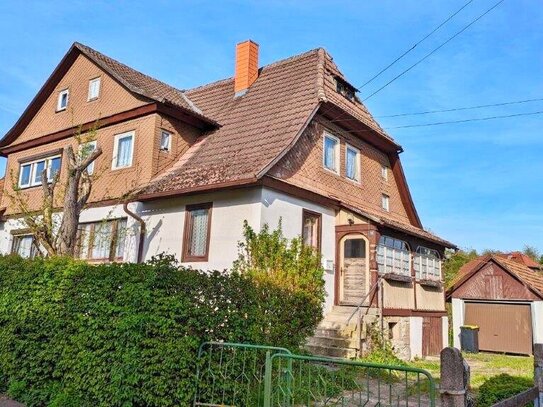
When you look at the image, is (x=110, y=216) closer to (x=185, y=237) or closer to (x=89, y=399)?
(x=185, y=237)

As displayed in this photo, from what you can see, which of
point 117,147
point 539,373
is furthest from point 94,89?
point 539,373

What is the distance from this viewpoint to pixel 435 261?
18.4m

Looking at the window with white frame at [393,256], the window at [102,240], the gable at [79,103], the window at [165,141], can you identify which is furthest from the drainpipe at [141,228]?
the window with white frame at [393,256]

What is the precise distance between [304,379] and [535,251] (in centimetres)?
5708

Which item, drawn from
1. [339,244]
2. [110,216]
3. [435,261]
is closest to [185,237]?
[110,216]

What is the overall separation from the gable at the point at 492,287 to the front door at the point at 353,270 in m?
12.5

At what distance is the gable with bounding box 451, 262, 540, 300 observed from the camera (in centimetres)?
2319

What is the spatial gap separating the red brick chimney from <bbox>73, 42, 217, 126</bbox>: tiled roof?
1.98 metres

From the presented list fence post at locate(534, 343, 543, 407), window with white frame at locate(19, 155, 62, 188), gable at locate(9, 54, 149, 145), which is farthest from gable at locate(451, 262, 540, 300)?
window with white frame at locate(19, 155, 62, 188)

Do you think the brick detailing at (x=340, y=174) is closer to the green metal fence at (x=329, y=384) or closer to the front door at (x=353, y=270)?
the front door at (x=353, y=270)

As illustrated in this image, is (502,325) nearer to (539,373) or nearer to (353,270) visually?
(353,270)

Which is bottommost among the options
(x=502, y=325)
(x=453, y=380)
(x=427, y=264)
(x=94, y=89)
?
(x=502, y=325)

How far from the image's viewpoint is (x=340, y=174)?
16.6 m

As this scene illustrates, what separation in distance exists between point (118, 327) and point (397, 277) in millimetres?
10064
